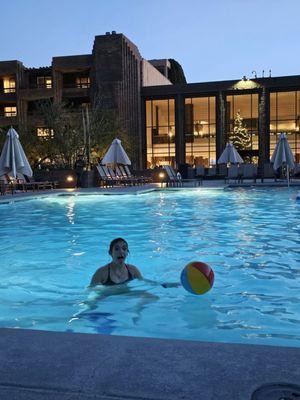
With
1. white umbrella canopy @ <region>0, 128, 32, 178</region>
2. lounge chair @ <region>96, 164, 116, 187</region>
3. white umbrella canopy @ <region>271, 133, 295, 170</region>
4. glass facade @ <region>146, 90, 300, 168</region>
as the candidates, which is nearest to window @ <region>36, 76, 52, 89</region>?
glass facade @ <region>146, 90, 300, 168</region>

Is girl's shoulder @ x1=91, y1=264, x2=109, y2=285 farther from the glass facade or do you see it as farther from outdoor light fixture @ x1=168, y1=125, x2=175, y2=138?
outdoor light fixture @ x1=168, y1=125, x2=175, y2=138

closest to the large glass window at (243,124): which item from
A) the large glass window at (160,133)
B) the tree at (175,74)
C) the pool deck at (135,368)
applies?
the large glass window at (160,133)

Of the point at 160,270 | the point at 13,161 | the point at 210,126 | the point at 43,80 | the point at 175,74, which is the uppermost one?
the point at 175,74

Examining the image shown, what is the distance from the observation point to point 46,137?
29750 millimetres

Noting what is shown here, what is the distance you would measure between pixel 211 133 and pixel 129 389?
133ft

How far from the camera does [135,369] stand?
2320 mm

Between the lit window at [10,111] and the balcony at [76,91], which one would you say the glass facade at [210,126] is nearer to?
the balcony at [76,91]

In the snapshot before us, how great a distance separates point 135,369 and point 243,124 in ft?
133

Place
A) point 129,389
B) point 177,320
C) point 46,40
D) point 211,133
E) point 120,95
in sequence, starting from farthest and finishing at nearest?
1. point 46,40
2. point 211,133
3. point 120,95
4. point 177,320
5. point 129,389

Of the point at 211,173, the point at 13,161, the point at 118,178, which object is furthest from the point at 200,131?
the point at 13,161

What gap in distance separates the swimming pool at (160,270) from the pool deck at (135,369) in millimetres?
1940

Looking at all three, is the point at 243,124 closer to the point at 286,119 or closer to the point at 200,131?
the point at 286,119

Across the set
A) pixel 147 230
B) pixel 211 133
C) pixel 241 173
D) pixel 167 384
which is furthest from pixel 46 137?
pixel 167 384

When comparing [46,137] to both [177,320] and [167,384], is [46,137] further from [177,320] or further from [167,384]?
[167,384]
